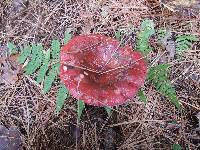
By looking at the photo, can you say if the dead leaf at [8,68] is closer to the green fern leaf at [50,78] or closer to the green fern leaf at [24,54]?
the green fern leaf at [24,54]

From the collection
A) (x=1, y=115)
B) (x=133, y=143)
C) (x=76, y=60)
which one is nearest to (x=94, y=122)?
(x=133, y=143)

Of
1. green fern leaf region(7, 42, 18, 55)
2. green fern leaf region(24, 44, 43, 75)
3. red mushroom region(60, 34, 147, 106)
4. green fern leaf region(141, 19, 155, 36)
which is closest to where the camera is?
red mushroom region(60, 34, 147, 106)

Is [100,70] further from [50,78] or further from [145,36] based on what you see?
[145,36]

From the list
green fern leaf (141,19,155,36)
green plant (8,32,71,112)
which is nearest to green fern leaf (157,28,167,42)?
green fern leaf (141,19,155,36)

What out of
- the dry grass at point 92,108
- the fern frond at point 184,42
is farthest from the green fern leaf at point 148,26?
the fern frond at point 184,42

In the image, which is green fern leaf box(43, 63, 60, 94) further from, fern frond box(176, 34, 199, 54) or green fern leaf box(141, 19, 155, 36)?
fern frond box(176, 34, 199, 54)
